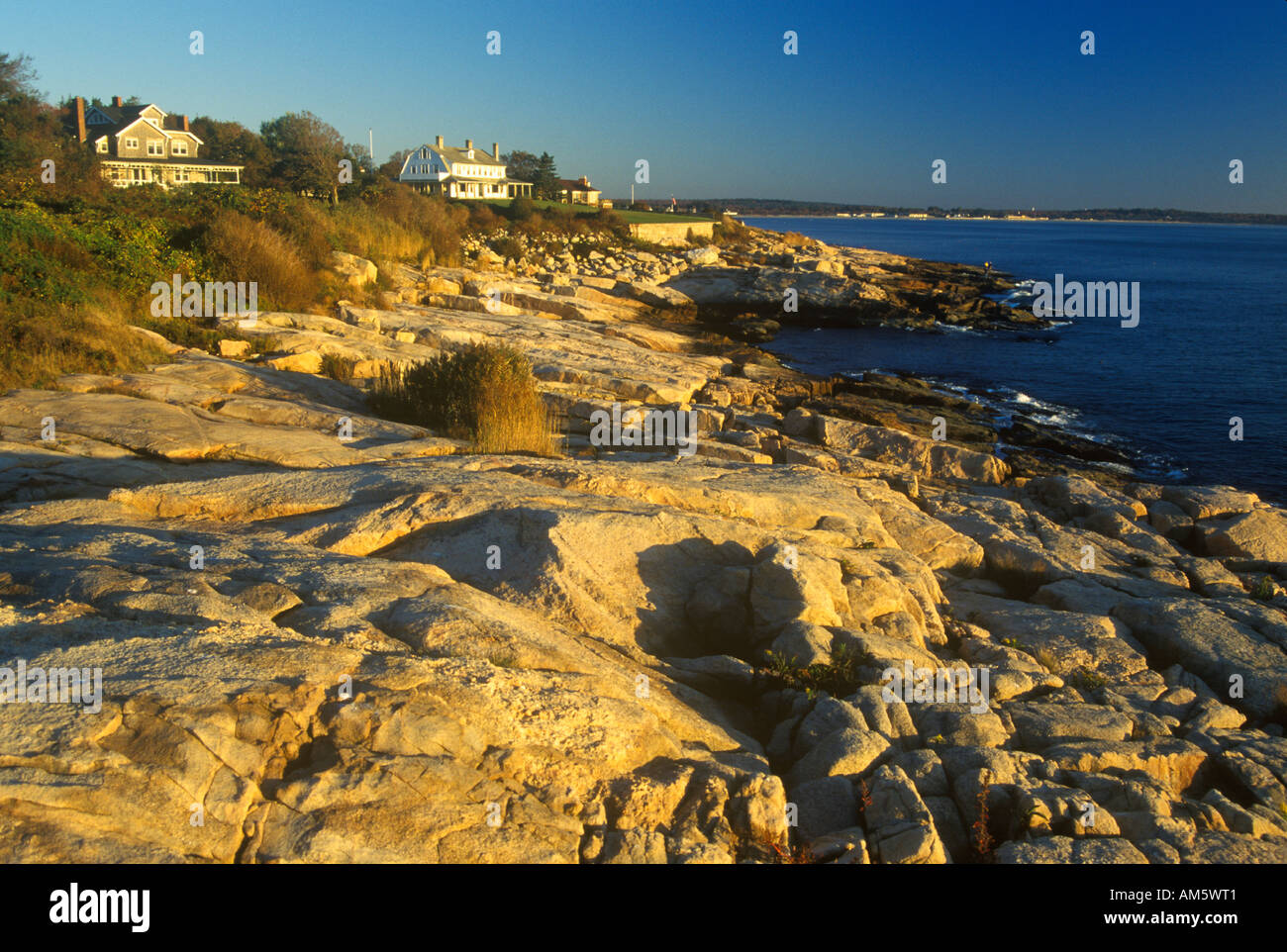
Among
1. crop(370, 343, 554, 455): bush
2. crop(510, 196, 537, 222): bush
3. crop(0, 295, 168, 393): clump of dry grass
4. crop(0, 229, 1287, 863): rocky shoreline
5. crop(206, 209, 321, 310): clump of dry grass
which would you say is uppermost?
crop(510, 196, 537, 222): bush

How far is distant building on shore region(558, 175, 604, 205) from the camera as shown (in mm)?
78394

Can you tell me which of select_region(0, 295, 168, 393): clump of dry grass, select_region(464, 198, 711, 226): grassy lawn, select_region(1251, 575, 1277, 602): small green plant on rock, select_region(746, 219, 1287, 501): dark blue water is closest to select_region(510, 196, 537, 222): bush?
select_region(464, 198, 711, 226): grassy lawn

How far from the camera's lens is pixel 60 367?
10.6 metres

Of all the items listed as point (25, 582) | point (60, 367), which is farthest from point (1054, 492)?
point (60, 367)

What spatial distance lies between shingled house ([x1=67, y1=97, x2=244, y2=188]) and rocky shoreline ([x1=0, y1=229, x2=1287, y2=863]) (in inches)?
1933

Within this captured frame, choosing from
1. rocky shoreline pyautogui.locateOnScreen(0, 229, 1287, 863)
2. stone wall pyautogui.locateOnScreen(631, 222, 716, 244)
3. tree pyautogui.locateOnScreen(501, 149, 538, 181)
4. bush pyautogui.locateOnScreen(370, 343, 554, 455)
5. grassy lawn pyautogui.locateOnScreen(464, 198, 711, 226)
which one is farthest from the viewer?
tree pyautogui.locateOnScreen(501, 149, 538, 181)

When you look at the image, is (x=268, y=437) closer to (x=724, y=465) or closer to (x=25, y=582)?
(x=25, y=582)

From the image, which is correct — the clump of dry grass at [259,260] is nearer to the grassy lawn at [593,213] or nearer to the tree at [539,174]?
the grassy lawn at [593,213]

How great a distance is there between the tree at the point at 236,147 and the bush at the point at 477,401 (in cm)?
3428

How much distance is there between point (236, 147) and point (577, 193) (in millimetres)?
32322

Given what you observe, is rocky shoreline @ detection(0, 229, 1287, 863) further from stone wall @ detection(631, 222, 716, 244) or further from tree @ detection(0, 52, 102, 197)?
stone wall @ detection(631, 222, 716, 244)

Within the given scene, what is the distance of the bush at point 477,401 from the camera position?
34.4 ft

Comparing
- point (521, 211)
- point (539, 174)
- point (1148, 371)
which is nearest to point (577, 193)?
point (539, 174)
